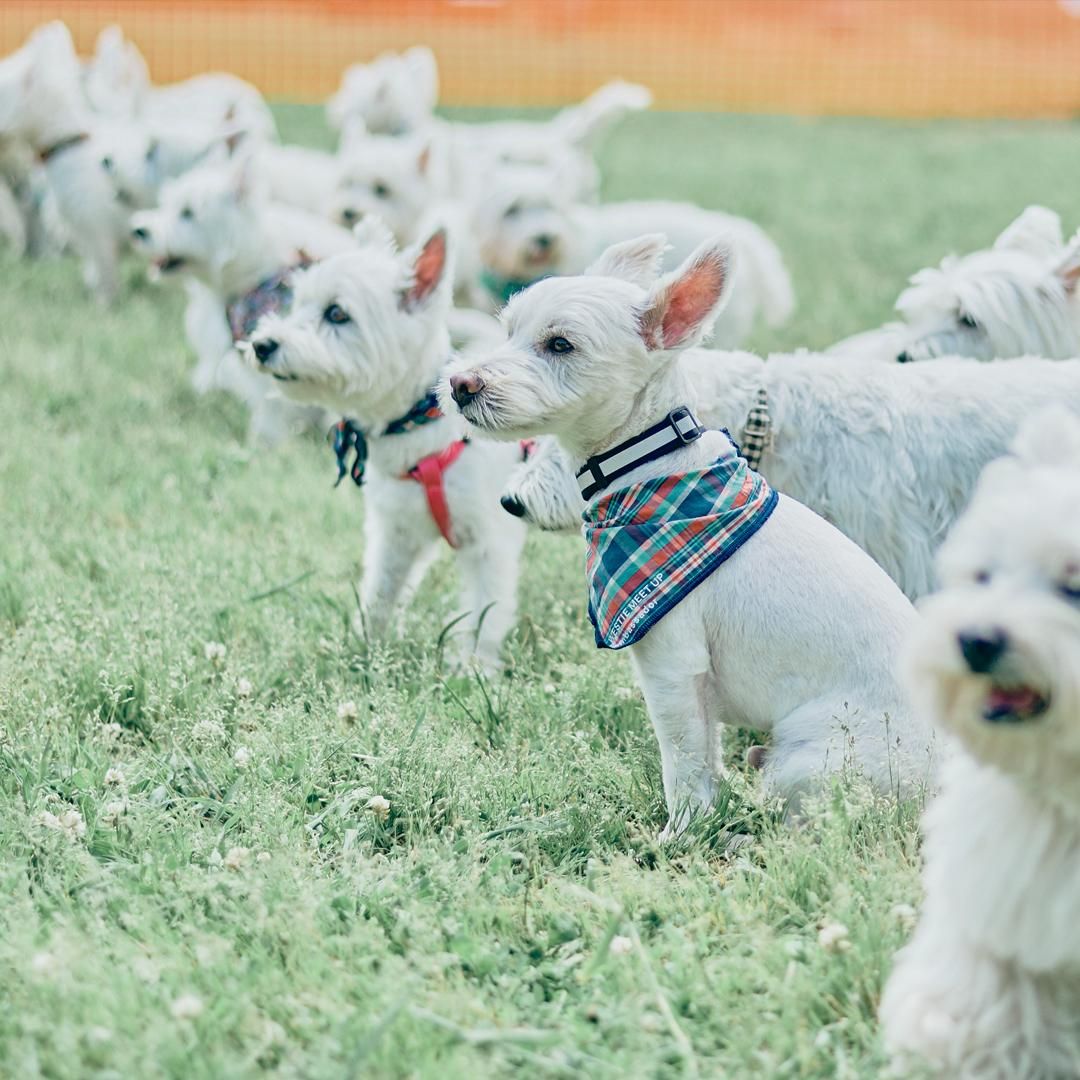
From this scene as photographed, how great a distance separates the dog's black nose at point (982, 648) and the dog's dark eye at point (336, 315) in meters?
3.31

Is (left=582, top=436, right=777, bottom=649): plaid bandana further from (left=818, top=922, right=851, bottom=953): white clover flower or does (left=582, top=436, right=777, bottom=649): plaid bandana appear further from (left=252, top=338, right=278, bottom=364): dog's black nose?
(left=252, top=338, right=278, bottom=364): dog's black nose

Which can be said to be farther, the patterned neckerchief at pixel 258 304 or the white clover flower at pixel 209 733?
the patterned neckerchief at pixel 258 304

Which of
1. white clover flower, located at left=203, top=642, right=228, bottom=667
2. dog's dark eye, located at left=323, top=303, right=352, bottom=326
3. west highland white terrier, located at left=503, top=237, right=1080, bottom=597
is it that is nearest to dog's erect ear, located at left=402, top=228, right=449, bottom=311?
dog's dark eye, located at left=323, top=303, right=352, bottom=326

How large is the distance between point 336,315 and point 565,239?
12.9 ft

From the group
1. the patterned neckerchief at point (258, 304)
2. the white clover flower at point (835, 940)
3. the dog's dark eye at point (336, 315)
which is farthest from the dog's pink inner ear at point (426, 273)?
the white clover flower at point (835, 940)

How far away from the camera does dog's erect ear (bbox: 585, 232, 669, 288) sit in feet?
13.1

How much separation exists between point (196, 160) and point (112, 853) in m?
7.48

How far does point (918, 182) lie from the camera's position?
17031mm

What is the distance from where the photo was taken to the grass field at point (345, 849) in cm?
269

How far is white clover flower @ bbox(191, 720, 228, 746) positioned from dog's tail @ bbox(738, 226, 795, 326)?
17.6ft

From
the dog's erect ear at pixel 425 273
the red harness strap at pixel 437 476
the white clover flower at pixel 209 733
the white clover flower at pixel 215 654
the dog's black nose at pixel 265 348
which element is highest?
the dog's erect ear at pixel 425 273

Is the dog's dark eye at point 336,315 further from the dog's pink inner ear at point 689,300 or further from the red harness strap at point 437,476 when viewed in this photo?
the dog's pink inner ear at point 689,300

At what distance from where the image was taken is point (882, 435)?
4.67 meters

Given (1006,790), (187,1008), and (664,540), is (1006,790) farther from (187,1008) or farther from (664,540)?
(187,1008)
